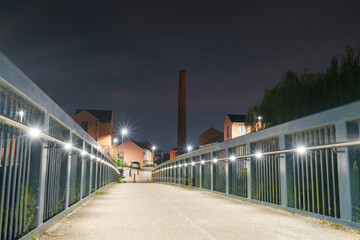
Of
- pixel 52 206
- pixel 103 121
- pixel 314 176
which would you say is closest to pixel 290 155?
pixel 314 176

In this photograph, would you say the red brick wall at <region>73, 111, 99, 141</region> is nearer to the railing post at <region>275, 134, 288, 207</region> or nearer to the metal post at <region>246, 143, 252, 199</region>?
the metal post at <region>246, 143, 252, 199</region>

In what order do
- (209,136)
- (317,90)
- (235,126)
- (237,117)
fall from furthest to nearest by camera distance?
(209,136)
(237,117)
(235,126)
(317,90)

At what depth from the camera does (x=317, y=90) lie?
60.1 feet

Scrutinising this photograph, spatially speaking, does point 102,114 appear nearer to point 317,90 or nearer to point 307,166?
point 317,90

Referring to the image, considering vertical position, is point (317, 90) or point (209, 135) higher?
point (209, 135)

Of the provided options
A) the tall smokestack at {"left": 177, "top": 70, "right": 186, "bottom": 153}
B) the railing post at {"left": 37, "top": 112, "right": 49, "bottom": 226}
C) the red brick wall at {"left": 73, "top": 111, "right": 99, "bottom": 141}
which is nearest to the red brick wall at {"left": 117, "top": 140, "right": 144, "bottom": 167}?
the tall smokestack at {"left": 177, "top": 70, "right": 186, "bottom": 153}

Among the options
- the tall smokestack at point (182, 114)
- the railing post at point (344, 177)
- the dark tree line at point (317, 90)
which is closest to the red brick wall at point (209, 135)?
the tall smokestack at point (182, 114)

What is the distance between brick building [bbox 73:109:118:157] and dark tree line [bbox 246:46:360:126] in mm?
39279

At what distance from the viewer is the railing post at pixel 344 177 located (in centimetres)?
747

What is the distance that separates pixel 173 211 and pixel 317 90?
1201 cm

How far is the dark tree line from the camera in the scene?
1702cm

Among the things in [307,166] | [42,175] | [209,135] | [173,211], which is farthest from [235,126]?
[42,175]

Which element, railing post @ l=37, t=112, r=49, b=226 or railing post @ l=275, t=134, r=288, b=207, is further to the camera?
railing post @ l=275, t=134, r=288, b=207

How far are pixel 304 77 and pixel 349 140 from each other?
1366cm
